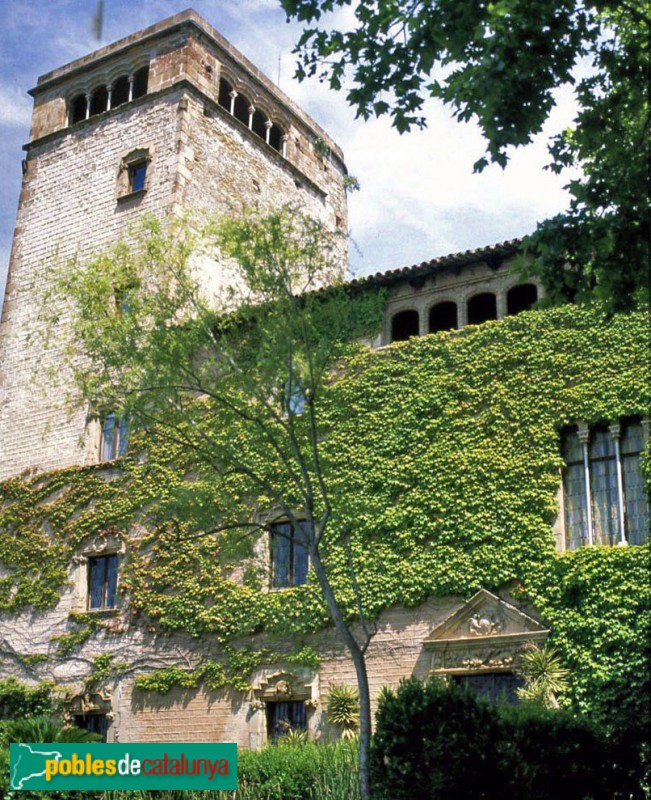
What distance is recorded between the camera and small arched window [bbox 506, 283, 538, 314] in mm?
21547

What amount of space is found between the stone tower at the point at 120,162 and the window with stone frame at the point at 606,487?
42.1ft

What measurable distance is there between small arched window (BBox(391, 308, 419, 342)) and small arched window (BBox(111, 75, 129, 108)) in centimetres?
1379

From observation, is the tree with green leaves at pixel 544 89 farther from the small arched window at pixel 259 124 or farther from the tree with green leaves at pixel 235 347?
the small arched window at pixel 259 124

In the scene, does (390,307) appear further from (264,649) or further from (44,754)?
(44,754)

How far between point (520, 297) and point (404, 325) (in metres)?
2.75

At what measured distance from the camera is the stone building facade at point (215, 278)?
19703 mm

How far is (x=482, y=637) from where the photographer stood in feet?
61.3

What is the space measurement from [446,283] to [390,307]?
1391 millimetres

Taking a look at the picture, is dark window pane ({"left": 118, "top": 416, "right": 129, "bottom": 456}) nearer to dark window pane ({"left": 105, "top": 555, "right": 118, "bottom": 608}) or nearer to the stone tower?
the stone tower

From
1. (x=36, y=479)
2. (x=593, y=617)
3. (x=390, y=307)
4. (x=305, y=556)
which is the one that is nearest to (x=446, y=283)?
(x=390, y=307)

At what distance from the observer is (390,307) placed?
2289 centimetres

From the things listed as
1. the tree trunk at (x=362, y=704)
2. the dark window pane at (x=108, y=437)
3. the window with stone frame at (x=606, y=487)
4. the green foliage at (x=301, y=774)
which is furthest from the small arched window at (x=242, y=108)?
the green foliage at (x=301, y=774)

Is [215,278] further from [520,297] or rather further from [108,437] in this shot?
[520,297]

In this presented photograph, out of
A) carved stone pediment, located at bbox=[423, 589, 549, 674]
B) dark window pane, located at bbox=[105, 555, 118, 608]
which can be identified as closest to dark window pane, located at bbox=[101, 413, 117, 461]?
dark window pane, located at bbox=[105, 555, 118, 608]
